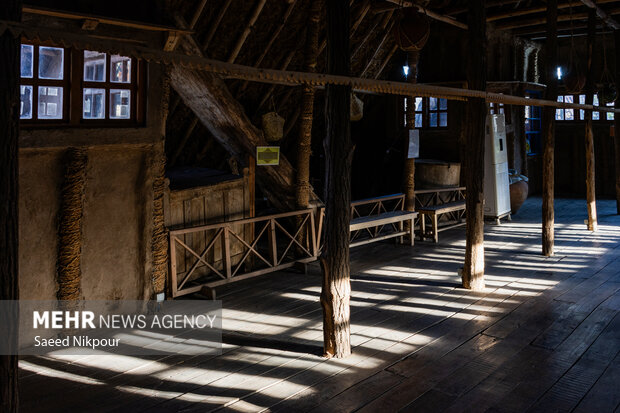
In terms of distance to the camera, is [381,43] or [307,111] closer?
[307,111]

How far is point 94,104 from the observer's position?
4977 mm

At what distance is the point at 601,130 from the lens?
14.7 m

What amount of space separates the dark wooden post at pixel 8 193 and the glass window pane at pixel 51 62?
239 cm

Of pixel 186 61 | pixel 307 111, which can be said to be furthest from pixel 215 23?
pixel 186 61

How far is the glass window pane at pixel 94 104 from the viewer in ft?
16.2

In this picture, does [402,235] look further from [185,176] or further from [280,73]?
[280,73]

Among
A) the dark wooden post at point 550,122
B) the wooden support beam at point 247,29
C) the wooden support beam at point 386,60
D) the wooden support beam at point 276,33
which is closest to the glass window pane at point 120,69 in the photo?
the wooden support beam at point 247,29

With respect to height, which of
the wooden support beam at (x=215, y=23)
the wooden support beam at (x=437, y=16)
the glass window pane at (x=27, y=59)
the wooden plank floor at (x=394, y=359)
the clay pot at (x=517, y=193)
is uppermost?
the wooden support beam at (x=437, y=16)

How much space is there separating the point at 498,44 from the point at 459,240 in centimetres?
537

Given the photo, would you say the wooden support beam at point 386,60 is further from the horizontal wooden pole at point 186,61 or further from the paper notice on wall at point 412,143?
the horizontal wooden pole at point 186,61

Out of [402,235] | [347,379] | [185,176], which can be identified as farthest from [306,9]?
[347,379]

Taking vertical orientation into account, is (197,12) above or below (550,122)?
above

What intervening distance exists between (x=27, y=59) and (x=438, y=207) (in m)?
6.67

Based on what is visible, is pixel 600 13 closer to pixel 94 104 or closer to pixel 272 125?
pixel 272 125
